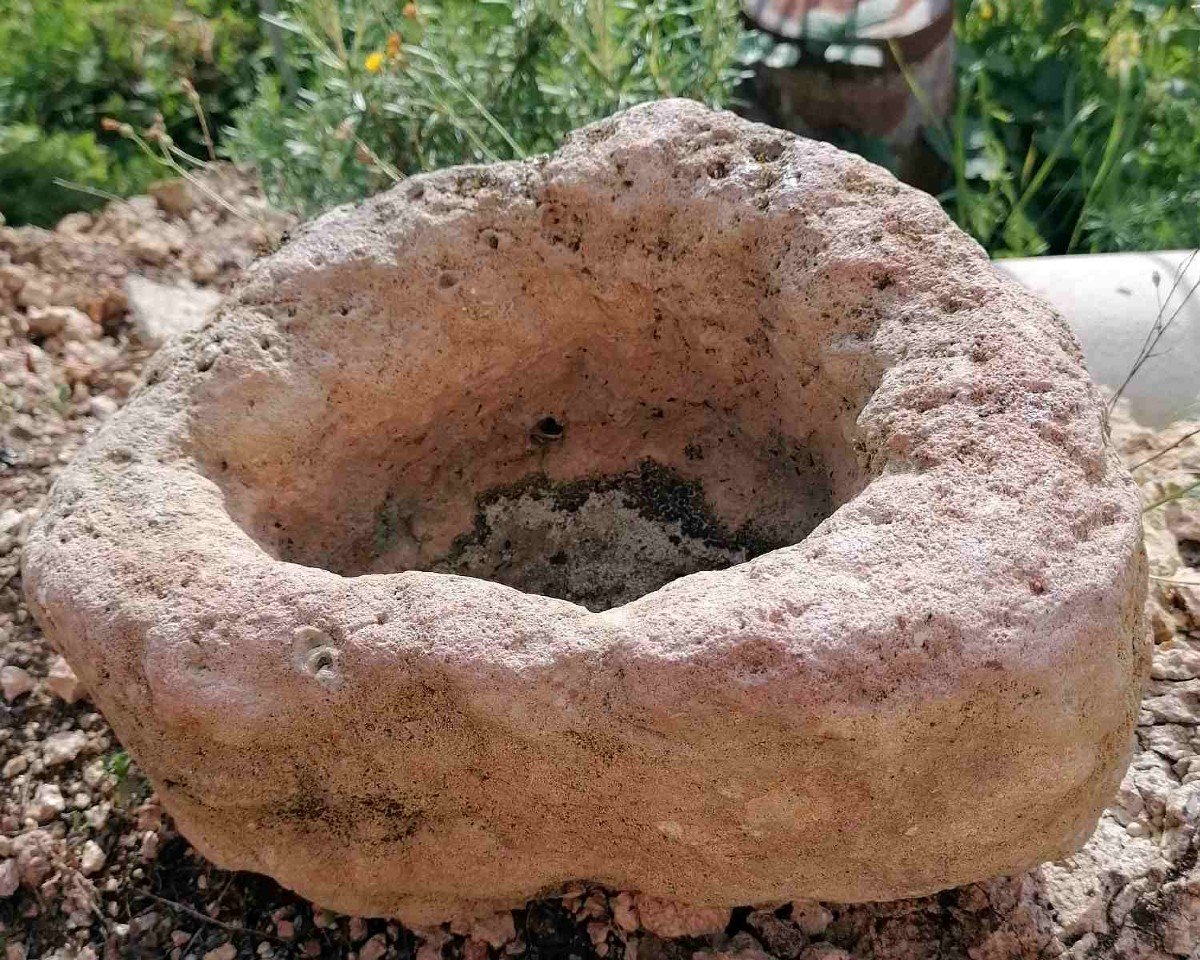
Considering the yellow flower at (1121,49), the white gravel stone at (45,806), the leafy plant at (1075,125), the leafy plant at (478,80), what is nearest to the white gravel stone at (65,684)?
the white gravel stone at (45,806)

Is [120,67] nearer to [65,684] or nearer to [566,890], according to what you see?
[65,684]

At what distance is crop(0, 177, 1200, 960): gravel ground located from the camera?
191 cm

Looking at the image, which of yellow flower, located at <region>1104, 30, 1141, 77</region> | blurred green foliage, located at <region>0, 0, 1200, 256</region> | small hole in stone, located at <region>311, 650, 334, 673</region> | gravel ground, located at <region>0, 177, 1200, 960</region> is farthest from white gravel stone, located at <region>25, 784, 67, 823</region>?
yellow flower, located at <region>1104, 30, 1141, 77</region>

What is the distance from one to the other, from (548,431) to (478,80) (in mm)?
1272

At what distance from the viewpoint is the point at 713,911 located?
192 centimetres

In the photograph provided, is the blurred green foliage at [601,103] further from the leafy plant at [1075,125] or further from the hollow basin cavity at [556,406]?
the hollow basin cavity at [556,406]

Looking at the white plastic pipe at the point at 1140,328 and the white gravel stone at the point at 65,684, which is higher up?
the white plastic pipe at the point at 1140,328

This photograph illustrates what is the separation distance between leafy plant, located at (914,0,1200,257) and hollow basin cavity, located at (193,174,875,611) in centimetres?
144

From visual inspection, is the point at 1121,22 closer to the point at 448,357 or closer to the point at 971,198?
the point at 971,198

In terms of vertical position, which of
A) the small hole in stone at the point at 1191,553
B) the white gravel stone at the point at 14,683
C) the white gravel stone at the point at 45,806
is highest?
the small hole in stone at the point at 1191,553

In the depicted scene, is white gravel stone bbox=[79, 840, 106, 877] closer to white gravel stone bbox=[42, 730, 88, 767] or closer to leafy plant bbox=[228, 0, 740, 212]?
white gravel stone bbox=[42, 730, 88, 767]

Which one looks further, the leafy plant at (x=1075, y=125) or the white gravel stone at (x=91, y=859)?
the leafy plant at (x=1075, y=125)

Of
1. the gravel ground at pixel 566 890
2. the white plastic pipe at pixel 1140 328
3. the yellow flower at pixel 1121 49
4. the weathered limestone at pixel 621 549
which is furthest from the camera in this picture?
the yellow flower at pixel 1121 49

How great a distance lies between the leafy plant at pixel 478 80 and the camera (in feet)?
9.86
